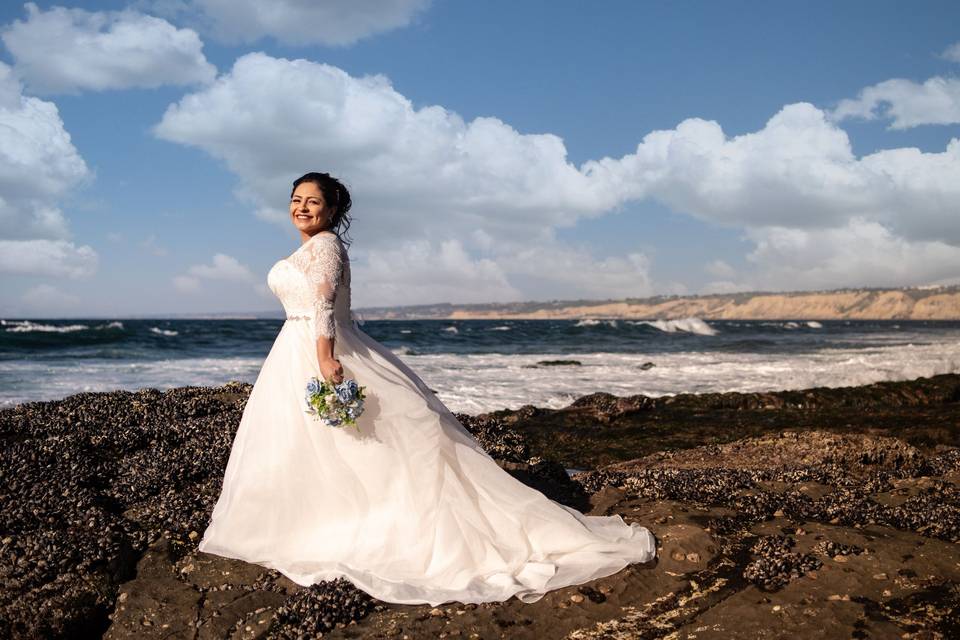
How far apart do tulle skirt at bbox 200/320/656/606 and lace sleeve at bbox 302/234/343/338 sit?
0.23m

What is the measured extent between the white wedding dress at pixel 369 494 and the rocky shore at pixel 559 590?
0.67ft

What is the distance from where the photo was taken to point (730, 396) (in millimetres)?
16266

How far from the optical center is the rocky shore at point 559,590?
3.88 meters

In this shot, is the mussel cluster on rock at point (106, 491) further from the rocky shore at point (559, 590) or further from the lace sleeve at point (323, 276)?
the lace sleeve at point (323, 276)

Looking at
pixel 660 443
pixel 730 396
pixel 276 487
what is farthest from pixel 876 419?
pixel 276 487

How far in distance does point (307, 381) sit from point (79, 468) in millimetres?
3274

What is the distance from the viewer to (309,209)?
4961 millimetres

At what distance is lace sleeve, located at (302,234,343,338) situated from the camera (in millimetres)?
4648

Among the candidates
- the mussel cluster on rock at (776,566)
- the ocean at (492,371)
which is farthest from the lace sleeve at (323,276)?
the ocean at (492,371)

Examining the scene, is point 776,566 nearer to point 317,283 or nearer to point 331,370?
point 331,370

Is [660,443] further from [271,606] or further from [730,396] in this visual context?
[271,606]

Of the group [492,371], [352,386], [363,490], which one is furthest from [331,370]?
[492,371]

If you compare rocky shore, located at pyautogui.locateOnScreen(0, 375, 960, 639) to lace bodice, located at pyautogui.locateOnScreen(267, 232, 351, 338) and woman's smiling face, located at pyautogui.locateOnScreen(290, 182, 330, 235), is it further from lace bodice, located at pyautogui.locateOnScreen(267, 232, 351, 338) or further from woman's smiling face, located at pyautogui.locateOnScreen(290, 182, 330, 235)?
woman's smiling face, located at pyautogui.locateOnScreen(290, 182, 330, 235)

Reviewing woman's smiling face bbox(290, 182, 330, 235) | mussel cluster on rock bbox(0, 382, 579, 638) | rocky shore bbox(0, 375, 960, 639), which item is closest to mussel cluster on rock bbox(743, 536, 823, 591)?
rocky shore bbox(0, 375, 960, 639)
